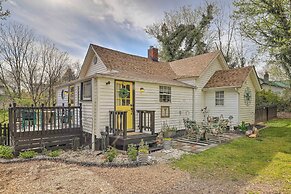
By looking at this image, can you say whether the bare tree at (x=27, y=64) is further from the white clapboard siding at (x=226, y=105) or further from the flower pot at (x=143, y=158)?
the white clapboard siding at (x=226, y=105)

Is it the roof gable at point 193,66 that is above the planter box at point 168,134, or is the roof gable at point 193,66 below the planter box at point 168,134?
above

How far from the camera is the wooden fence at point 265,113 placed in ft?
45.6

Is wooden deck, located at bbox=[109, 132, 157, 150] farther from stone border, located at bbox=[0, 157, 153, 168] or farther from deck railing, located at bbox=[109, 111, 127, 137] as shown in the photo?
stone border, located at bbox=[0, 157, 153, 168]

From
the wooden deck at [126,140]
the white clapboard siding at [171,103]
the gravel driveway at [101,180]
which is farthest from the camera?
the white clapboard siding at [171,103]

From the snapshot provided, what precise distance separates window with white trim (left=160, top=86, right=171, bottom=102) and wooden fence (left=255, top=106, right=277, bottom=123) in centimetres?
799

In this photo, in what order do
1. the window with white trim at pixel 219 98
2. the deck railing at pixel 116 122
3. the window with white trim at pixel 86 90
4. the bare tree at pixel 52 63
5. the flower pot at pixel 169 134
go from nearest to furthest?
the deck railing at pixel 116 122, the window with white trim at pixel 86 90, the flower pot at pixel 169 134, the window with white trim at pixel 219 98, the bare tree at pixel 52 63

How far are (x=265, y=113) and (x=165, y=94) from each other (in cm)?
1023

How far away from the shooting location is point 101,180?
14.0 feet

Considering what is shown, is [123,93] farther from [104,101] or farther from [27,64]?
[27,64]

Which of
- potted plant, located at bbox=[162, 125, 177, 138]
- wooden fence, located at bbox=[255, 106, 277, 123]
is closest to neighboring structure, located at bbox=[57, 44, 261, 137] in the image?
potted plant, located at bbox=[162, 125, 177, 138]

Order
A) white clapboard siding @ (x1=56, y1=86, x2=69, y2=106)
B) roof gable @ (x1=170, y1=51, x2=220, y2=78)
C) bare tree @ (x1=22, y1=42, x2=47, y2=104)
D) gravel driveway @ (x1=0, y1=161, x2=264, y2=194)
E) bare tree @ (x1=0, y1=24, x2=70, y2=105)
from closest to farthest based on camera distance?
1. gravel driveway @ (x1=0, y1=161, x2=264, y2=194)
2. white clapboard siding @ (x1=56, y1=86, x2=69, y2=106)
3. roof gable @ (x1=170, y1=51, x2=220, y2=78)
4. bare tree @ (x1=0, y1=24, x2=70, y2=105)
5. bare tree @ (x1=22, y1=42, x2=47, y2=104)

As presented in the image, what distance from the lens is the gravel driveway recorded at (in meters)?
3.79

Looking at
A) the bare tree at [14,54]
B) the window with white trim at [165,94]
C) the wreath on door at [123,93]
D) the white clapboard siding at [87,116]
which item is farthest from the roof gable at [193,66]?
the bare tree at [14,54]

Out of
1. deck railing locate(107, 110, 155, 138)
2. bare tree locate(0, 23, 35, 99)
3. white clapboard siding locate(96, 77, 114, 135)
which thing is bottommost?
deck railing locate(107, 110, 155, 138)
